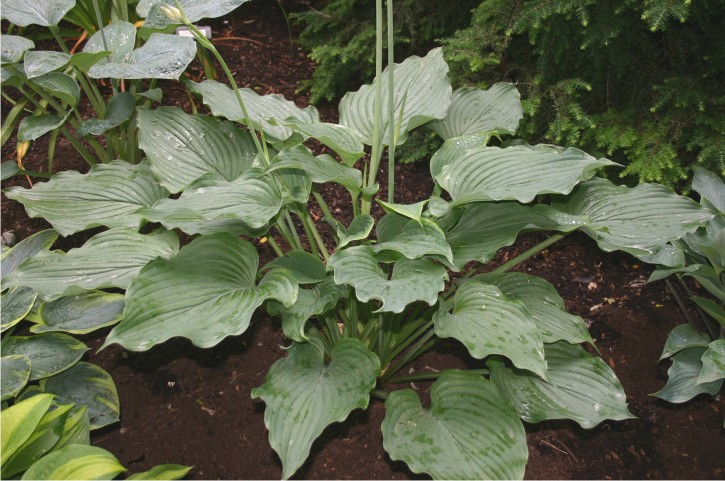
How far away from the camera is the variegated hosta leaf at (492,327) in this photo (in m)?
1.44

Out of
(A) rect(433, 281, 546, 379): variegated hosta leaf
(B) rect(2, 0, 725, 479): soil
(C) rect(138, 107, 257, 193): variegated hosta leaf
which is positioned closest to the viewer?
(A) rect(433, 281, 546, 379): variegated hosta leaf

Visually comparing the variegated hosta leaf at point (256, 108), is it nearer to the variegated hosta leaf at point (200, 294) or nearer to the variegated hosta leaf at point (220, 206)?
the variegated hosta leaf at point (220, 206)

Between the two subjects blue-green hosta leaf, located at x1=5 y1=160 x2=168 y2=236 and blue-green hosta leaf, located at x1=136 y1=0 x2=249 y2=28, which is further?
blue-green hosta leaf, located at x1=136 y1=0 x2=249 y2=28

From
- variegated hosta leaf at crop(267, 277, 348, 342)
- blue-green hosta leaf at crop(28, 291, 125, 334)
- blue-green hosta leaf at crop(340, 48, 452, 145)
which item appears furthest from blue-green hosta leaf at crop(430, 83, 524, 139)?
blue-green hosta leaf at crop(28, 291, 125, 334)

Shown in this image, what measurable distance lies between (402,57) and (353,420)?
5.43 feet

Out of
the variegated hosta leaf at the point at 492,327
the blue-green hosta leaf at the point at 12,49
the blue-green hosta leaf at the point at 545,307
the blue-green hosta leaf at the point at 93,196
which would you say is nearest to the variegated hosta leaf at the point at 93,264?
the blue-green hosta leaf at the point at 93,196

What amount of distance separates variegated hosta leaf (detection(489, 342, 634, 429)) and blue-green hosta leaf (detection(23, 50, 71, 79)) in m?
1.51

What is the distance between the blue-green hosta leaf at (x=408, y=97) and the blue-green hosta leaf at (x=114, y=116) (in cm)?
71

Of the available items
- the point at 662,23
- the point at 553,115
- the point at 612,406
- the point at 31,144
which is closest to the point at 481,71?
the point at 553,115

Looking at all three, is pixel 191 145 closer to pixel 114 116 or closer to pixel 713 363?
pixel 114 116

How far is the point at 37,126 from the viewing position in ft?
6.84

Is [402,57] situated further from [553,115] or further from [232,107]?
[232,107]

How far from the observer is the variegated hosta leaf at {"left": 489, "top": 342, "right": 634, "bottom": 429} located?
5.29ft

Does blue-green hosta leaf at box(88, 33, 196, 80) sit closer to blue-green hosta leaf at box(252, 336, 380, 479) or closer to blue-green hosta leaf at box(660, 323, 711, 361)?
blue-green hosta leaf at box(252, 336, 380, 479)
